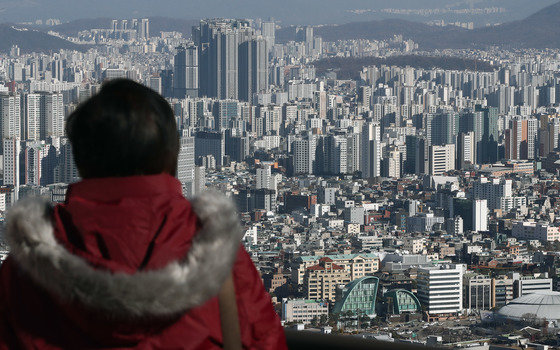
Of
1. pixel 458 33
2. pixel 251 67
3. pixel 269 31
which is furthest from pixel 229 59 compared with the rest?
pixel 458 33

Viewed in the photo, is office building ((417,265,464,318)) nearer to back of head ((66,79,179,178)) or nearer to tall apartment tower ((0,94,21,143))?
back of head ((66,79,179,178))

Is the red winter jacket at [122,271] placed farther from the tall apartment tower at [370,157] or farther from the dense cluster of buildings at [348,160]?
the tall apartment tower at [370,157]

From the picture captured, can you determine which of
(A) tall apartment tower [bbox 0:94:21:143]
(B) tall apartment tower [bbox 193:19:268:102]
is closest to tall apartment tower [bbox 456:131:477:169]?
(A) tall apartment tower [bbox 0:94:21:143]

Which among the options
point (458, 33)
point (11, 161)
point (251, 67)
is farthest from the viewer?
point (458, 33)

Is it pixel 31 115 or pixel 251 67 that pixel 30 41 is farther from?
pixel 31 115

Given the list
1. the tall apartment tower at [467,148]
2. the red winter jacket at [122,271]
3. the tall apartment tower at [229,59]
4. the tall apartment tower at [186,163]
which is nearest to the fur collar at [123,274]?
the red winter jacket at [122,271]
